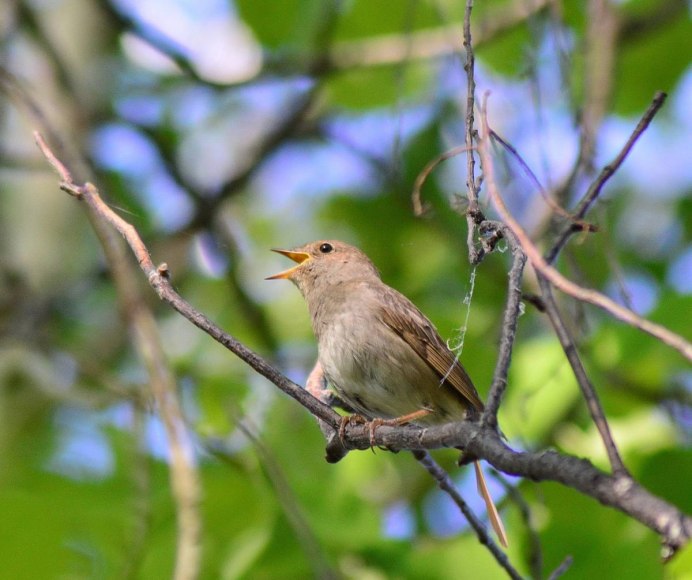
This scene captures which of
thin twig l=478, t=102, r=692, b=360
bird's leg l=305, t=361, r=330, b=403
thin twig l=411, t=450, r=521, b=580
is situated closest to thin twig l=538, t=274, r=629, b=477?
thin twig l=478, t=102, r=692, b=360

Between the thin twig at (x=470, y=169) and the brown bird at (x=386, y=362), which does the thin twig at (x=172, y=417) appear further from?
the thin twig at (x=470, y=169)

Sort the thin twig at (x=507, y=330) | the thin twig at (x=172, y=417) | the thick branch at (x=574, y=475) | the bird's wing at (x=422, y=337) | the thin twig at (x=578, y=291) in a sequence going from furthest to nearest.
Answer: the bird's wing at (x=422, y=337)
the thin twig at (x=172, y=417)
the thin twig at (x=507, y=330)
the thin twig at (x=578, y=291)
the thick branch at (x=574, y=475)

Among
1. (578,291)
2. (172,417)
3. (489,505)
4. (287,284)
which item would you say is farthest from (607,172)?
(287,284)

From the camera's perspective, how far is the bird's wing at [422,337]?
419 cm

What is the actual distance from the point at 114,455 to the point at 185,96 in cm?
379

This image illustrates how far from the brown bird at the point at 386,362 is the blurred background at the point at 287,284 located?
0.63ft

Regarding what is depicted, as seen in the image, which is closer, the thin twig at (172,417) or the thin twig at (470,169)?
the thin twig at (470,169)

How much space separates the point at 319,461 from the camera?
6102 mm

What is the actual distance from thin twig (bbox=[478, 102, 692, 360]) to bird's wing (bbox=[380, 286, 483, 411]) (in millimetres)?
2003

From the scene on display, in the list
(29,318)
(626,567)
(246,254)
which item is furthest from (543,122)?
(246,254)

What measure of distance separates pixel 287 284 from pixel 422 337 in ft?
13.0

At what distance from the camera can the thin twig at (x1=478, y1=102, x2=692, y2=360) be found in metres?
1.65

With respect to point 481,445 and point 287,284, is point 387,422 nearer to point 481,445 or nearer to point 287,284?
point 481,445

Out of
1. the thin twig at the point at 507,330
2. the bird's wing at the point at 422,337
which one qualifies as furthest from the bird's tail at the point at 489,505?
the thin twig at the point at 507,330
